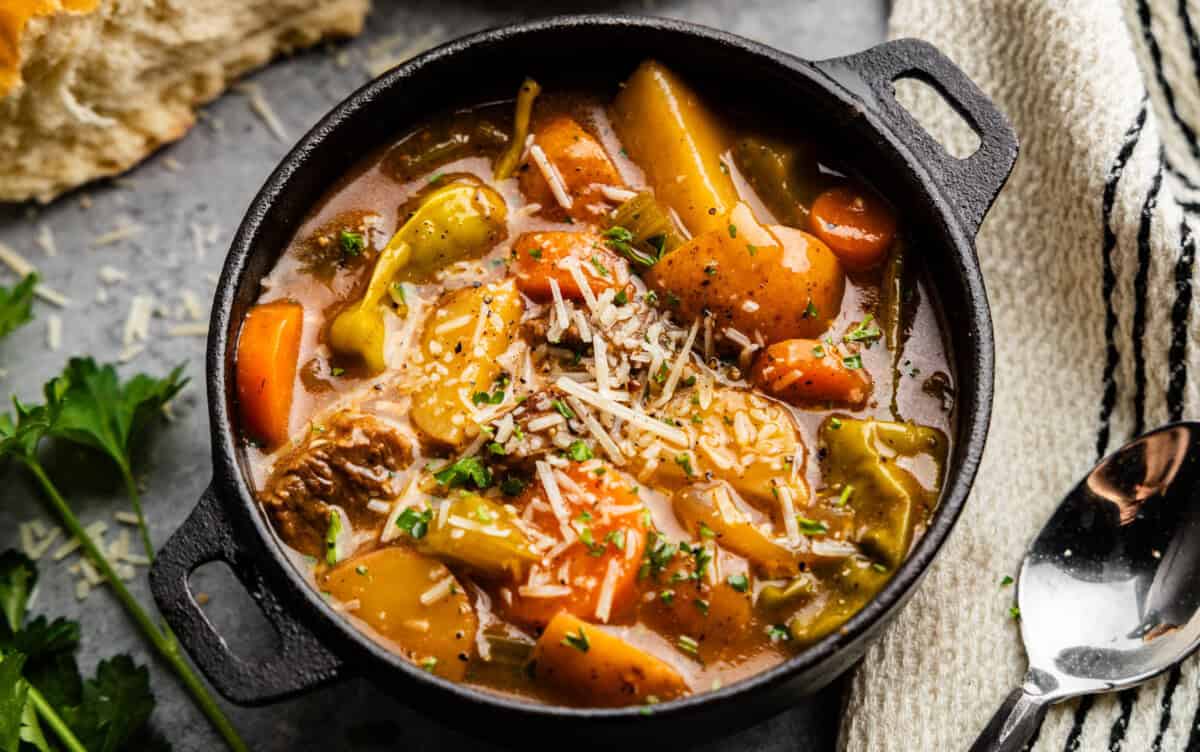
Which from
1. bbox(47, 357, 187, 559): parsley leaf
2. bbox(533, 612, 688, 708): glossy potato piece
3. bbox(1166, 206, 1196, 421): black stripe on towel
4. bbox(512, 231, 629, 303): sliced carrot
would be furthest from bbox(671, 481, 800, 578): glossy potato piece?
bbox(47, 357, 187, 559): parsley leaf

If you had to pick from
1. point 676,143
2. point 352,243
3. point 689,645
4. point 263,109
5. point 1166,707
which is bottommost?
point 1166,707

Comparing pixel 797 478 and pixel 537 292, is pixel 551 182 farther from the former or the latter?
pixel 797 478

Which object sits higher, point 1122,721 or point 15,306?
point 15,306

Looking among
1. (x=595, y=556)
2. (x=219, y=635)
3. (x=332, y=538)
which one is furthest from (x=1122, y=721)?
(x=219, y=635)

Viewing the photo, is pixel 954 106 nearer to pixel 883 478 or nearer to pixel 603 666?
pixel 883 478

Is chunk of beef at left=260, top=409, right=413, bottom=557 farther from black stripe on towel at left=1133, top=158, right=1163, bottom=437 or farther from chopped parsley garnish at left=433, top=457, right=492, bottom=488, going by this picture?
black stripe on towel at left=1133, top=158, right=1163, bottom=437

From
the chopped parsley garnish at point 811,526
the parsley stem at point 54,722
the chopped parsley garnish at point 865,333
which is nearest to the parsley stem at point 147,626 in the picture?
the parsley stem at point 54,722

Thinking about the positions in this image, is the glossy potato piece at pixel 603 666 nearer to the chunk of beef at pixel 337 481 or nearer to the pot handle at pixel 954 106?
the chunk of beef at pixel 337 481
